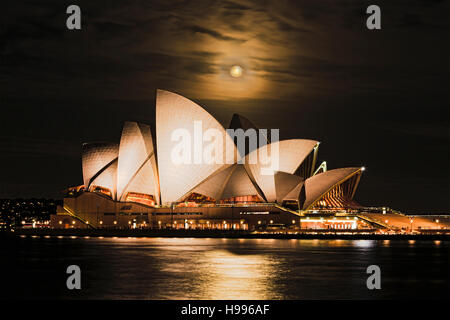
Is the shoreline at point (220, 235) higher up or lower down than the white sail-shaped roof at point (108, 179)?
lower down

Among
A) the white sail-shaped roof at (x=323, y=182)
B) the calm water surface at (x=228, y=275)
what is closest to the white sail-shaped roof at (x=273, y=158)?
the white sail-shaped roof at (x=323, y=182)

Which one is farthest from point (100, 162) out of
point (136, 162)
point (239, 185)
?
point (239, 185)

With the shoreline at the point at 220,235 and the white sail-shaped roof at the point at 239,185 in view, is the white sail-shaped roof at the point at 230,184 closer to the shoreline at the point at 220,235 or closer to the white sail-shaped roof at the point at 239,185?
the white sail-shaped roof at the point at 239,185

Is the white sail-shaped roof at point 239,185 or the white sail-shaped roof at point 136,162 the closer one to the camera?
the white sail-shaped roof at point 239,185

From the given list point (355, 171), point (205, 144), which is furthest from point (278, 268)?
point (355, 171)

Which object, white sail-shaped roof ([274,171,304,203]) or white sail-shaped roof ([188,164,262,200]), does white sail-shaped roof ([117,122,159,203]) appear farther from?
white sail-shaped roof ([274,171,304,203])

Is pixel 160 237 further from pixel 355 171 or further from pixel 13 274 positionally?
pixel 13 274
